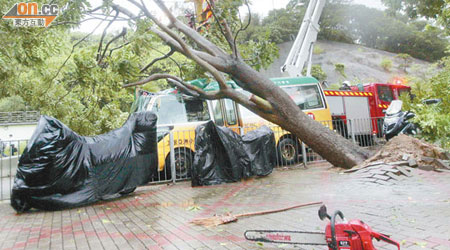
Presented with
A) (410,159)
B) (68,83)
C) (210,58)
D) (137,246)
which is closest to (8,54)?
(68,83)

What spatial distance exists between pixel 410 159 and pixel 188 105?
602 cm

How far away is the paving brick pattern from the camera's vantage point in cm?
344

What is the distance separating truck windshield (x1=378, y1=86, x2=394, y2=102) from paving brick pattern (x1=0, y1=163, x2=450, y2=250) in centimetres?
992

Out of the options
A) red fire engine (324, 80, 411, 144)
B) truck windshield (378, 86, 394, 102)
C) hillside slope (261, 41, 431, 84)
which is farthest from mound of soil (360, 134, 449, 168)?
hillside slope (261, 41, 431, 84)

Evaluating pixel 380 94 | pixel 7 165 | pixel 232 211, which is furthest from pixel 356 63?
pixel 7 165

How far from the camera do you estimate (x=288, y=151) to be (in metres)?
10.4

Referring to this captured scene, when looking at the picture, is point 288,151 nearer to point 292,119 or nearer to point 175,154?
point 292,119

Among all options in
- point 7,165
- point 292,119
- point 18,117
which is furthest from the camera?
point 18,117

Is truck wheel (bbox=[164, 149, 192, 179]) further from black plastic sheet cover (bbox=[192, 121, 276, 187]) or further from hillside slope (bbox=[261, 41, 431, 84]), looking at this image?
hillside slope (bbox=[261, 41, 431, 84])

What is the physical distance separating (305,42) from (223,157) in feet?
28.8

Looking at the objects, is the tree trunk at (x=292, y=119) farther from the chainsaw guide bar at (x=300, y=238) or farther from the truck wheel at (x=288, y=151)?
the chainsaw guide bar at (x=300, y=238)

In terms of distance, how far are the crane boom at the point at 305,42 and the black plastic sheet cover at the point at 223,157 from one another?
666cm

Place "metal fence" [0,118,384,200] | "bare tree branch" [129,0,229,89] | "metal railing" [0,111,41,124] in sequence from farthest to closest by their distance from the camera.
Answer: "metal railing" [0,111,41,124] < "bare tree branch" [129,0,229,89] < "metal fence" [0,118,384,200]

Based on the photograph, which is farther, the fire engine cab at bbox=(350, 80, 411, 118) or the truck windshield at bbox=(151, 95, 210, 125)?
the fire engine cab at bbox=(350, 80, 411, 118)
